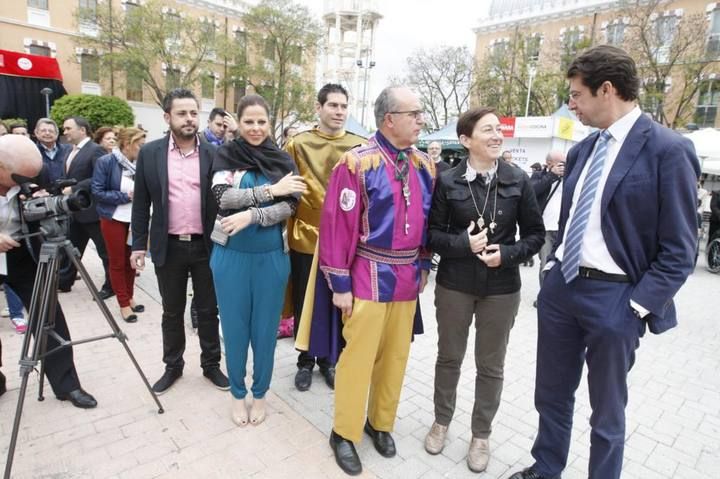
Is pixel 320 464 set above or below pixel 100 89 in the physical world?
below

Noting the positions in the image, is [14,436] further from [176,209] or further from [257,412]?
[176,209]

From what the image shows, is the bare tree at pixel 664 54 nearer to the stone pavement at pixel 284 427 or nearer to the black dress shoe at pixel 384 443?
the stone pavement at pixel 284 427

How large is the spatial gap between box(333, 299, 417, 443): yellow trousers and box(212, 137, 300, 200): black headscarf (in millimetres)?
917

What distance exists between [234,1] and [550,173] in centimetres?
3442

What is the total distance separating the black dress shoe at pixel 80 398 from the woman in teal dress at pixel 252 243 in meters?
1.00

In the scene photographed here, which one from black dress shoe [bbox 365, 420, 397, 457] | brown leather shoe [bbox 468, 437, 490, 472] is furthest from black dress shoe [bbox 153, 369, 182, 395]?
brown leather shoe [bbox 468, 437, 490, 472]

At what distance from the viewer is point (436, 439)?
2.87 meters

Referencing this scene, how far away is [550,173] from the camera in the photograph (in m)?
5.88

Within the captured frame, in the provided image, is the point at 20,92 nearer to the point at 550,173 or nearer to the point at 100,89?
the point at 100,89

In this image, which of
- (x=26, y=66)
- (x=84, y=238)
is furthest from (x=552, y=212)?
(x=26, y=66)

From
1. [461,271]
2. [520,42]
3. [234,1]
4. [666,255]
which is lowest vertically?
[461,271]

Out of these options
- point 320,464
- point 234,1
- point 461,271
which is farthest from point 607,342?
point 234,1

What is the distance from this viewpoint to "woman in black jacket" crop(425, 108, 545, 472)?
2549mm

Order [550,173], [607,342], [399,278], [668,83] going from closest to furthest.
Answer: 1. [607,342]
2. [399,278]
3. [550,173]
4. [668,83]
